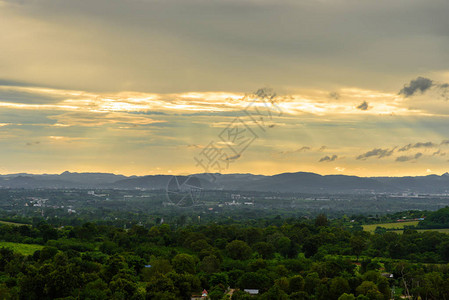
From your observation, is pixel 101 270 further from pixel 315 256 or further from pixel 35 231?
pixel 35 231

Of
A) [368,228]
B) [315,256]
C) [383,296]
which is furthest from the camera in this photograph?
[368,228]

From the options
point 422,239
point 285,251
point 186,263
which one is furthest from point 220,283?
point 422,239

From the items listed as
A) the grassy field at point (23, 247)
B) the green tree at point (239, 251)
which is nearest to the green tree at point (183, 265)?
the green tree at point (239, 251)

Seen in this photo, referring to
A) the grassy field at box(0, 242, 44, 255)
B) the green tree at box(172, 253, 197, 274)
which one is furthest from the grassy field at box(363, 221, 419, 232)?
the grassy field at box(0, 242, 44, 255)

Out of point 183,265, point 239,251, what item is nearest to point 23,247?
point 183,265

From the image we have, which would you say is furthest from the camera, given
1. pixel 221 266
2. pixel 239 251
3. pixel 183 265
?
pixel 239 251

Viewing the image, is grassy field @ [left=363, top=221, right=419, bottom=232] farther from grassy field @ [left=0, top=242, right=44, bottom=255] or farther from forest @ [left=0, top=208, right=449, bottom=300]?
grassy field @ [left=0, top=242, right=44, bottom=255]

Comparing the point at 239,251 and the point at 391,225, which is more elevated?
the point at 391,225

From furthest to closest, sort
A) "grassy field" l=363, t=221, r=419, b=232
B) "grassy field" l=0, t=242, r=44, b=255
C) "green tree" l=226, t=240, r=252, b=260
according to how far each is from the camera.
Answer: "grassy field" l=363, t=221, r=419, b=232, "green tree" l=226, t=240, r=252, b=260, "grassy field" l=0, t=242, r=44, b=255

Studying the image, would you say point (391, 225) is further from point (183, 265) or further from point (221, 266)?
point (183, 265)
